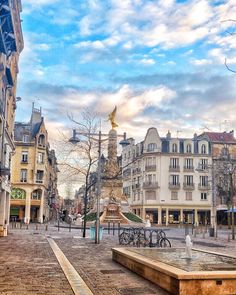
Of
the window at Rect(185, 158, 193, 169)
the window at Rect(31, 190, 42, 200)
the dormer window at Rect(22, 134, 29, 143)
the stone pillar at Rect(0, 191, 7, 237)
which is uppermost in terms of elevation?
the dormer window at Rect(22, 134, 29, 143)

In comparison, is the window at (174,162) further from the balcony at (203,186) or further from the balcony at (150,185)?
the balcony at (203,186)

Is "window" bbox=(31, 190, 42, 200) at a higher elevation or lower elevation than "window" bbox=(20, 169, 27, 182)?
lower

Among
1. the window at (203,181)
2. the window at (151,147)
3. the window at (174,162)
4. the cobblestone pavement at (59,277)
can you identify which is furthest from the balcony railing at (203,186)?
the cobblestone pavement at (59,277)

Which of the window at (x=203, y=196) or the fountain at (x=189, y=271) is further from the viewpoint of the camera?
the window at (x=203, y=196)

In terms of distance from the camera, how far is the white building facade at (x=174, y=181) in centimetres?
7194

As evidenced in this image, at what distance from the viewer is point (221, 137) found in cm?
7669

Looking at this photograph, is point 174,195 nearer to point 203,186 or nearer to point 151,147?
point 203,186

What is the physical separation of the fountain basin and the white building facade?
59163 mm

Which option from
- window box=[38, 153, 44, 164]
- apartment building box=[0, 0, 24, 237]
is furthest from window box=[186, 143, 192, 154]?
apartment building box=[0, 0, 24, 237]

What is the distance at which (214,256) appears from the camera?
1257cm

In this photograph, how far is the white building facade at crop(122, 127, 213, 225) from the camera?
71.9 m

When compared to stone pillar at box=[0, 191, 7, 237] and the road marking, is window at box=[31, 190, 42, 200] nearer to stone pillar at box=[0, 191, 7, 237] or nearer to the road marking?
stone pillar at box=[0, 191, 7, 237]

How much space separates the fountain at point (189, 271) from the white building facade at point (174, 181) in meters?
59.2

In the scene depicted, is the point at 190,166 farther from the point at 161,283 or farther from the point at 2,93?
the point at 161,283
